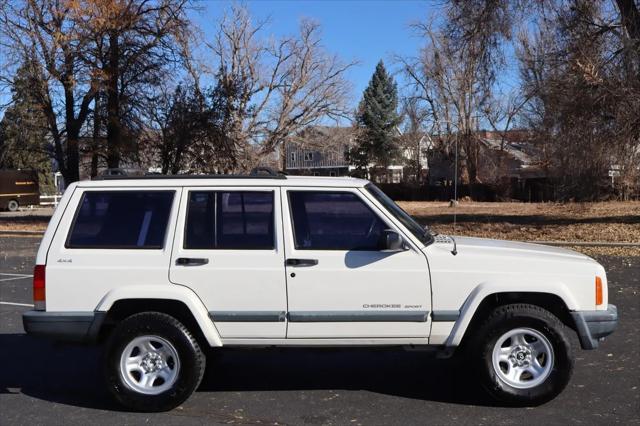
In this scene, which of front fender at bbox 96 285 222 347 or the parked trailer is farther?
the parked trailer

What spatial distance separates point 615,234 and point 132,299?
17.0 m

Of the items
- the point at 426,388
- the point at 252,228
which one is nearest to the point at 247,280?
the point at 252,228

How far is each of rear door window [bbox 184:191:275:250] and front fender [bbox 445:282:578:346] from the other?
1.59m

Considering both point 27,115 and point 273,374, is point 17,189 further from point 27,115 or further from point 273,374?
point 273,374

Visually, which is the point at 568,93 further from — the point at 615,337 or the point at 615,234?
the point at 615,337

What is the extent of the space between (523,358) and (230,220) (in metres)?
2.60

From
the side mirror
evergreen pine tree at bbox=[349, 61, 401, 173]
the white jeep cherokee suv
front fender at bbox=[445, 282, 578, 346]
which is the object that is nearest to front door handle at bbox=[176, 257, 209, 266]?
the white jeep cherokee suv

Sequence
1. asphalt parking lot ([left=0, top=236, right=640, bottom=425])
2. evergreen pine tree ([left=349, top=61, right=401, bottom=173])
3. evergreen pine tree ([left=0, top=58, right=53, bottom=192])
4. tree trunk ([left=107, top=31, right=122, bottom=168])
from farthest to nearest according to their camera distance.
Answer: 1. evergreen pine tree ([left=349, top=61, right=401, bottom=173])
2. tree trunk ([left=107, top=31, right=122, bottom=168])
3. evergreen pine tree ([left=0, top=58, right=53, bottom=192])
4. asphalt parking lot ([left=0, top=236, right=640, bottom=425])

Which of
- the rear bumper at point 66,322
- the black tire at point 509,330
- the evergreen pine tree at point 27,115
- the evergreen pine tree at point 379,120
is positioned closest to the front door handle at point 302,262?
the black tire at point 509,330

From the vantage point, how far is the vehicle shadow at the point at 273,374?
579 centimetres

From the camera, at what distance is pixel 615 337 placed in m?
7.77

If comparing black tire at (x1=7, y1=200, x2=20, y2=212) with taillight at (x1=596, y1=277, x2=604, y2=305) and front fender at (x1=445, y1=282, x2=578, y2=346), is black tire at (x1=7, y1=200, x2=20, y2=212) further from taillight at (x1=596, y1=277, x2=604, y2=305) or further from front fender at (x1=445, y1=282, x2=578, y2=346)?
taillight at (x1=596, y1=277, x2=604, y2=305)

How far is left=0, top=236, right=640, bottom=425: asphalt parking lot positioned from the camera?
5270 mm

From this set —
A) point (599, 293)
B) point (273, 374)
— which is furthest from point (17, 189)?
point (599, 293)
